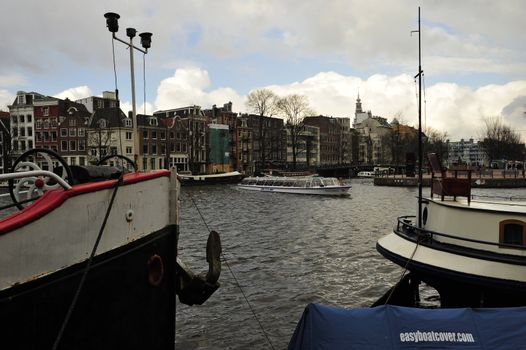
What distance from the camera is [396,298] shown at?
11.7 meters

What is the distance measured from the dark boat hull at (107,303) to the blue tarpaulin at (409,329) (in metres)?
1.99

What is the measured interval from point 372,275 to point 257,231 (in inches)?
402

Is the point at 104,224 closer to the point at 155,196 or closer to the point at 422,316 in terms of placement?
the point at 155,196

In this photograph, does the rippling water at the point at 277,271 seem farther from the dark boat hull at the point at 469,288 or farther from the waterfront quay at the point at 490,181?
the waterfront quay at the point at 490,181

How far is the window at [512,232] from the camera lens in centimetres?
944

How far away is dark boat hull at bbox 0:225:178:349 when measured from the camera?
4309 mm

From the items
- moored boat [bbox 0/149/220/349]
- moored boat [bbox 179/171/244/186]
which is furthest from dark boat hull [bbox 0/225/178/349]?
moored boat [bbox 179/171/244/186]

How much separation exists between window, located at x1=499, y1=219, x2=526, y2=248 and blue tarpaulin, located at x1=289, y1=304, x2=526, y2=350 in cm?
380

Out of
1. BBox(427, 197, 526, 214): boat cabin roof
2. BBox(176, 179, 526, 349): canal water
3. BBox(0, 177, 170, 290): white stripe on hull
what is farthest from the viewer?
BBox(176, 179, 526, 349): canal water

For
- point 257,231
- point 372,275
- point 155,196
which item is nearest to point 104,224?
point 155,196

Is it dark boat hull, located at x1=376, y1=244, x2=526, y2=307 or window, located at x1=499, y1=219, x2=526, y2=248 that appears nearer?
dark boat hull, located at x1=376, y1=244, x2=526, y2=307

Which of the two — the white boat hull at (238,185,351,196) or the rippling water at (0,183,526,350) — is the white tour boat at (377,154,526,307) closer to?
the rippling water at (0,183,526,350)

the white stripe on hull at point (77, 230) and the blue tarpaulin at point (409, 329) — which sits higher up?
the white stripe on hull at point (77, 230)

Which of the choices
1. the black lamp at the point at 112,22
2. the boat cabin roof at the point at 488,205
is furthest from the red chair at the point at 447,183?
the black lamp at the point at 112,22
